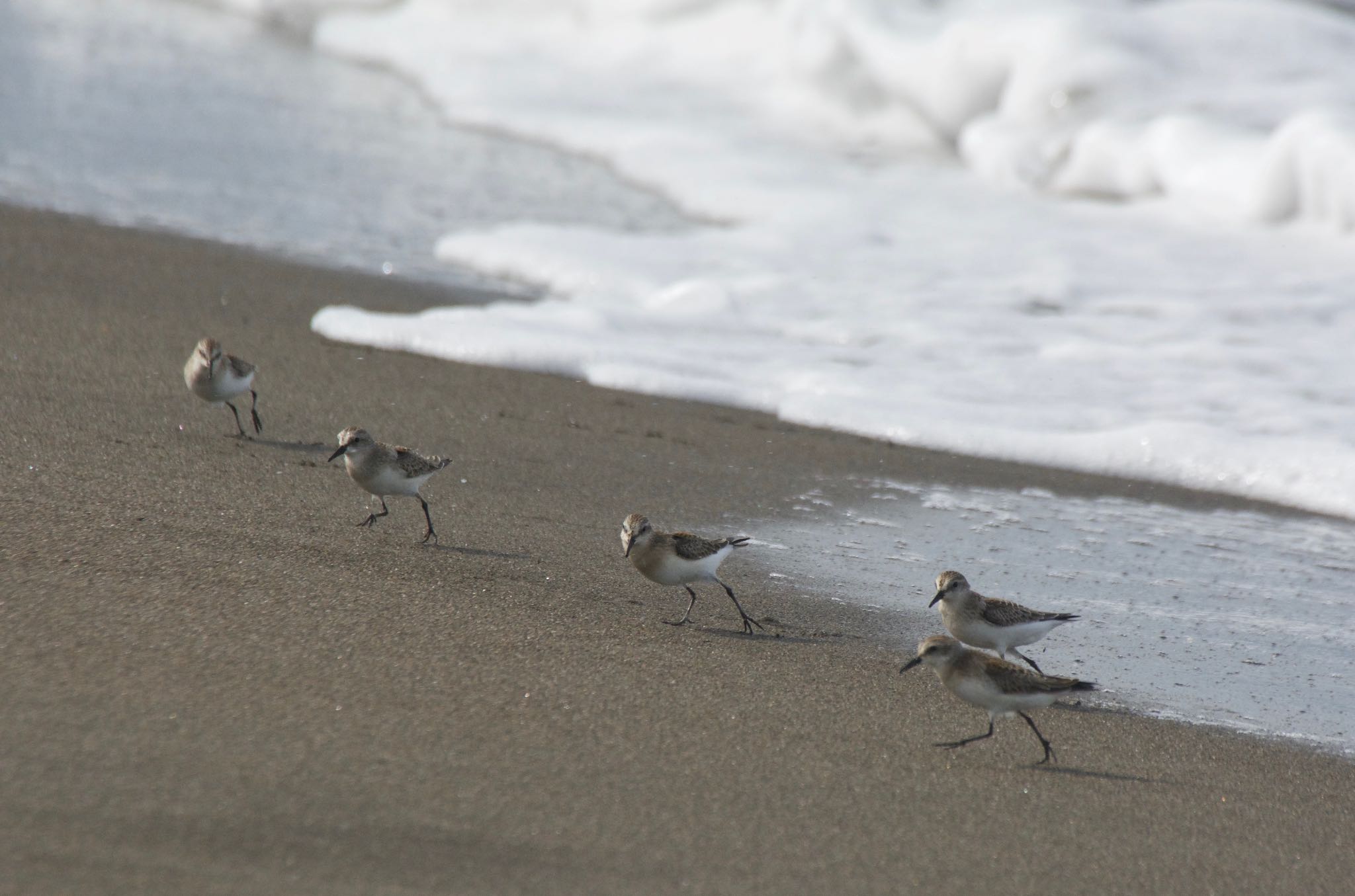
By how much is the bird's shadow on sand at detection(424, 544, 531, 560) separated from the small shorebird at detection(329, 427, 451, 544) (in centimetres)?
5

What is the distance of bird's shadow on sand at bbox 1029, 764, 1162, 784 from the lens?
3643mm

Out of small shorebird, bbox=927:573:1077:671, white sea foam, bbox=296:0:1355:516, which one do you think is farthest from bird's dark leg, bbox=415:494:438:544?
white sea foam, bbox=296:0:1355:516

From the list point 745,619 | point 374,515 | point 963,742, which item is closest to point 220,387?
point 374,515

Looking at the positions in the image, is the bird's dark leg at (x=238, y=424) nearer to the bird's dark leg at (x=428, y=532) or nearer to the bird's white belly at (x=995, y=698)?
the bird's dark leg at (x=428, y=532)

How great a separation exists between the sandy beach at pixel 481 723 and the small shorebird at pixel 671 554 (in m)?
0.16

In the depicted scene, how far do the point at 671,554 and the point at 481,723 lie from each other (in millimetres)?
1060

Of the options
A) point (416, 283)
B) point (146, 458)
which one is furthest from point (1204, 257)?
point (146, 458)

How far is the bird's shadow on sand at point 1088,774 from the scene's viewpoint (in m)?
3.64

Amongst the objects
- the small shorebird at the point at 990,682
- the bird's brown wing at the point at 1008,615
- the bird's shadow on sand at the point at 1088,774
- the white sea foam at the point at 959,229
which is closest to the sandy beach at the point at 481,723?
the bird's shadow on sand at the point at 1088,774

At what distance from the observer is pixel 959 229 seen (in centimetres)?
1095

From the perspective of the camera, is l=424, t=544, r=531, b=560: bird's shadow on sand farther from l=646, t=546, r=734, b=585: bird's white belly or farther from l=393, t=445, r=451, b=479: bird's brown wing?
l=646, t=546, r=734, b=585: bird's white belly

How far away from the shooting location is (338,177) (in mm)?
11023

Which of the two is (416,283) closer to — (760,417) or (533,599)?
(760,417)

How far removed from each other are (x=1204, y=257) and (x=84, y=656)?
869cm
